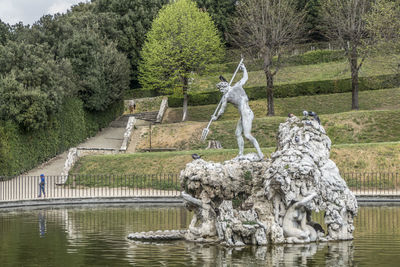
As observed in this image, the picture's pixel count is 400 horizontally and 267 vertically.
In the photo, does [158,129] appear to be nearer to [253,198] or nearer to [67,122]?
[67,122]

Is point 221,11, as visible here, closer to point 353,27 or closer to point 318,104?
point 318,104

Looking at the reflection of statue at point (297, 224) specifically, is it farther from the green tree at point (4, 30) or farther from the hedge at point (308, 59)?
the hedge at point (308, 59)

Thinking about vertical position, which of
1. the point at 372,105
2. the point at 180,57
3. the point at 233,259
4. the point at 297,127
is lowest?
the point at 233,259

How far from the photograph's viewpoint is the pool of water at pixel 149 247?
1667 cm

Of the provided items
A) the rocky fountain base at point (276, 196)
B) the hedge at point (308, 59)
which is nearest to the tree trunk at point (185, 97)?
the hedge at point (308, 59)

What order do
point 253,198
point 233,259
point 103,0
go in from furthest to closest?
point 103,0 < point 253,198 < point 233,259

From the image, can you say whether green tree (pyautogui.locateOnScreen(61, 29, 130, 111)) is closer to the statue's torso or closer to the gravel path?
the gravel path


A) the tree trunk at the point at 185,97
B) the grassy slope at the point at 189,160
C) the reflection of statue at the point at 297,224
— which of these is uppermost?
the tree trunk at the point at 185,97

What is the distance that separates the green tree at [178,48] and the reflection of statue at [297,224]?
44.6 m

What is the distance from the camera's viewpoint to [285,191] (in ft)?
61.7

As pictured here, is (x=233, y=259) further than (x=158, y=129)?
No

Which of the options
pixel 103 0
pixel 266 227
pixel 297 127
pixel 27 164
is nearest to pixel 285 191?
pixel 266 227

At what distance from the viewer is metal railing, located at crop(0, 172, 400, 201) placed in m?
34.1

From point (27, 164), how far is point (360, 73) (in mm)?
35141
